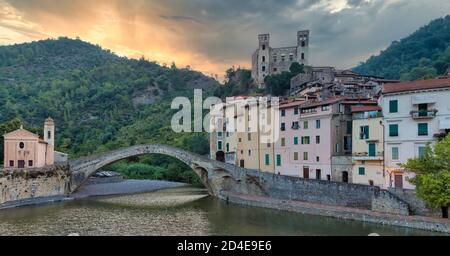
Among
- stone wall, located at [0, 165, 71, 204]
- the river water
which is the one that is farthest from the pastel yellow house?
stone wall, located at [0, 165, 71, 204]

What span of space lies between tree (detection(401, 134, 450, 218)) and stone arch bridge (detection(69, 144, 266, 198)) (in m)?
15.1

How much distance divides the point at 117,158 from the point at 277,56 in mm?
37518

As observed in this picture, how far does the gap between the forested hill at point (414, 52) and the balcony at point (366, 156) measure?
3785 cm

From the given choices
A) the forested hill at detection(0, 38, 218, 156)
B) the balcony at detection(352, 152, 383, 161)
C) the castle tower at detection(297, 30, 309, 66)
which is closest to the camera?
the balcony at detection(352, 152, 383, 161)

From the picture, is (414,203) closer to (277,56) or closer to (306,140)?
(306,140)

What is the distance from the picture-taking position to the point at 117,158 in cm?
4028

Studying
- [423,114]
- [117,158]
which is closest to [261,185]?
[423,114]

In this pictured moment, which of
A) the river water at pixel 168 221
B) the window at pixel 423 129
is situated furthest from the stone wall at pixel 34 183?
the window at pixel 423 129

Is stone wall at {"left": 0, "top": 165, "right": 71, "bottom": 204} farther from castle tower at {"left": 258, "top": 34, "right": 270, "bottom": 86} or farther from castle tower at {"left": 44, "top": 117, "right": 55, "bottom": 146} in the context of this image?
castle tower at {"left": 258, "top": 34, "right": 270, "bottom": 86}

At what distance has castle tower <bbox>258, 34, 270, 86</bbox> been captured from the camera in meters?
69.4

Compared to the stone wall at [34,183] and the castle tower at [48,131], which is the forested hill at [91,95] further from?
the stone wall at [34,183]
